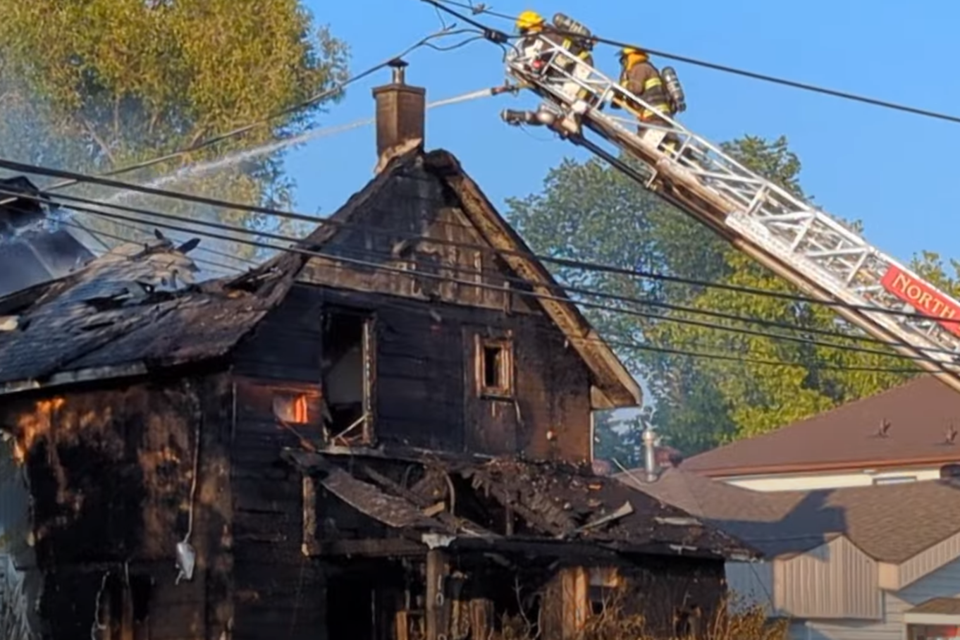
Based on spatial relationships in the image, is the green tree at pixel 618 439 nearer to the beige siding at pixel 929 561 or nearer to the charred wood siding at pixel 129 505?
the beige siding at pixel 929 561

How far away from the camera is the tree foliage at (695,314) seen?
60.7 metres

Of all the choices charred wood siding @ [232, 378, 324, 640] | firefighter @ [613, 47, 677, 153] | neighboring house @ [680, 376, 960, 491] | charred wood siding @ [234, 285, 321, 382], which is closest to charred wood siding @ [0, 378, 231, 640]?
charred wood siding @ [232, 378, 324, 640]

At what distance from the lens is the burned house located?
21594 millimetres

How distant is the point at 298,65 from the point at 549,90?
2106cm

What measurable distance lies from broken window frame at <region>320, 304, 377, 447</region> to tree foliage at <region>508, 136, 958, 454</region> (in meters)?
27.7

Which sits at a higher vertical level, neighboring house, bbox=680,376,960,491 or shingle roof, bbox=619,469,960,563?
neighboring house, bbox=680,376,960,491

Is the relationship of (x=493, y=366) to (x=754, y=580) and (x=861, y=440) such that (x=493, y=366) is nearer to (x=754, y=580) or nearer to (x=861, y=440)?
(x=754, y=580)

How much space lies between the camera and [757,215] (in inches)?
933

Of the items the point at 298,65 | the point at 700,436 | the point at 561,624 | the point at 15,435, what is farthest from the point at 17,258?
the point at 700,436

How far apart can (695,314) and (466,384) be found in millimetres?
31860

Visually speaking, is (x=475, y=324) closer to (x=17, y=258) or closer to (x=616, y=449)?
(x=17, y=258)

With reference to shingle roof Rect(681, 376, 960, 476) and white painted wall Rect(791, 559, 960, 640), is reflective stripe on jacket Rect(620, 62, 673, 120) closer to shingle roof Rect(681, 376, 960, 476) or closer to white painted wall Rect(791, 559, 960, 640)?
white painted wall Rect(791, 559, 960, 640)

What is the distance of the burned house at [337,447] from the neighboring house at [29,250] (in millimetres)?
4485

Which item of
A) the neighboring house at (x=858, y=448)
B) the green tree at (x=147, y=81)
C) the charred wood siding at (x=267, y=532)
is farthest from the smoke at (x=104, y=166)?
the charred wood siding at (x=267, y=532)
